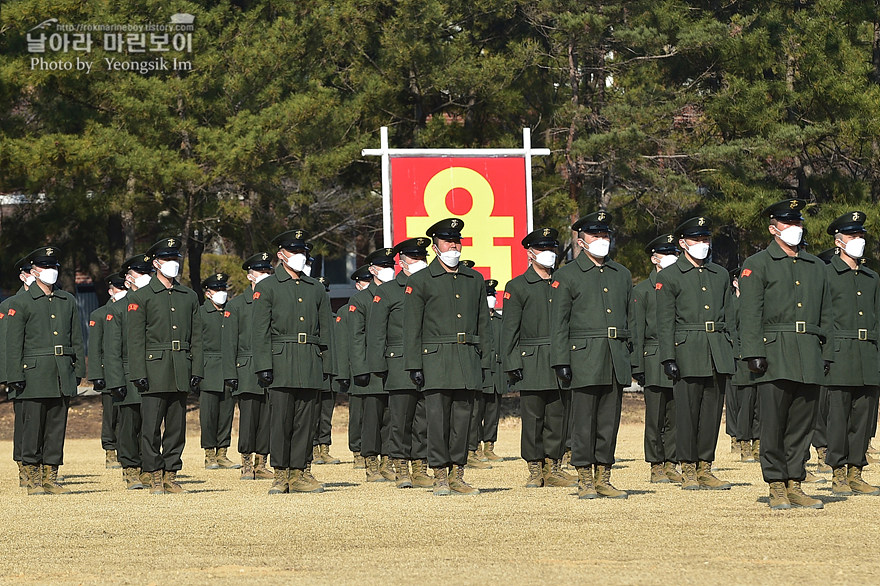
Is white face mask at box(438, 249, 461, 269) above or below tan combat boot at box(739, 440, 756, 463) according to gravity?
above

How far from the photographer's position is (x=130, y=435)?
1473cm

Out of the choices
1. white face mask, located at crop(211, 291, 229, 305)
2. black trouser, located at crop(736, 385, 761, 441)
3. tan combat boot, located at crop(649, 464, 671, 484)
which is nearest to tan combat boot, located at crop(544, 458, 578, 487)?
tan combat boot, located at crop(649, 464, 671, 484)

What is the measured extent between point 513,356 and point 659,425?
1594 millimetres

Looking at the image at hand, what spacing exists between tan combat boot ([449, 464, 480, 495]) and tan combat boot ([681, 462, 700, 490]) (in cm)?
181

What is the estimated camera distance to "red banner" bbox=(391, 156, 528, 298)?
22875 millimetres

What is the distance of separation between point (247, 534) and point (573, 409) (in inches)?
132

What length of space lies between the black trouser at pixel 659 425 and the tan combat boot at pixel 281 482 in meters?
3.26

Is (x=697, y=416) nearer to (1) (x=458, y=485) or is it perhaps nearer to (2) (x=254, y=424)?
(1) (x=458, y=485)

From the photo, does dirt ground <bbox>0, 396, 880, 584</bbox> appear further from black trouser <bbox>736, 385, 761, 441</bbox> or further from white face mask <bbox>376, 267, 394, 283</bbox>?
black trouser <bbox>736, 385, 761, 441</bbox>

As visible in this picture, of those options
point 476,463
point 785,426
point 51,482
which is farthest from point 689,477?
point 51,482

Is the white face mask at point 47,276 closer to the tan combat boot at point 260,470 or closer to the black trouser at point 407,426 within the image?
the tan combat boot at point 260,470

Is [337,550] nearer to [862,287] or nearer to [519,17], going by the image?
[862,287]

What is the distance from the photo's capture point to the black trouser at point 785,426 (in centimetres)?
1141

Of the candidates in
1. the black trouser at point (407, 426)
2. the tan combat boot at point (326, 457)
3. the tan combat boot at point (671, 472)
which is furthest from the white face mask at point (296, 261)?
the tan combat boot at point (326, 457)
